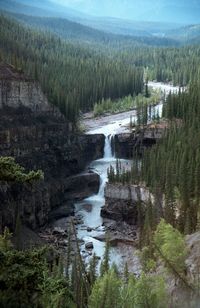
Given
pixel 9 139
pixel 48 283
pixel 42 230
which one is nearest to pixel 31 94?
pixel 9 139

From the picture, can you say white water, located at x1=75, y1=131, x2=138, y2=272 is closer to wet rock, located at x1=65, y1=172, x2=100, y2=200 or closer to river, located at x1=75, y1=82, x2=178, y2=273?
river, located at x1=75, y1=82, x2=178, y2=273

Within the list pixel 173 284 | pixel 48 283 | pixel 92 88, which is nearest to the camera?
pixel 48 283

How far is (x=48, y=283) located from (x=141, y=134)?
110 m

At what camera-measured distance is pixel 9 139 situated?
9994cm

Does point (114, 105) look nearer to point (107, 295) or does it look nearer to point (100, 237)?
point (100, 237)

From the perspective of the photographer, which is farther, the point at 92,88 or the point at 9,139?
the point at 92,88

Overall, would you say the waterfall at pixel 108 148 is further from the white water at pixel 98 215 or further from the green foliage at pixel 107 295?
the green foliage at pixel 107 295

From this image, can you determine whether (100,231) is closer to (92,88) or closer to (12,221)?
(12,221)

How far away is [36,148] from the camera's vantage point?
107 m

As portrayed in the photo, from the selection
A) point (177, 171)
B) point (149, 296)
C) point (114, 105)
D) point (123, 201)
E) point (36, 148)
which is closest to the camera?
point (149, 296)

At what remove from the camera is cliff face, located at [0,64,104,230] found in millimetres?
92438

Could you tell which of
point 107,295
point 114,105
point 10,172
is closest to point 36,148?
point 107,295

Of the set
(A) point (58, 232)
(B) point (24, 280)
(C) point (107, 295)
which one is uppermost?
(B) point (24, 280)

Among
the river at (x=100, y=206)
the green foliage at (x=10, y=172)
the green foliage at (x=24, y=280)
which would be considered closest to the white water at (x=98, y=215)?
the river at (x=100, y=206)
